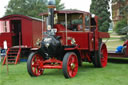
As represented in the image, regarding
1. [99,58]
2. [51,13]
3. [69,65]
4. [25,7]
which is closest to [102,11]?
[25,7]

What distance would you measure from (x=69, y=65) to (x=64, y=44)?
69 cm

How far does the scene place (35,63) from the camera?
7.00m

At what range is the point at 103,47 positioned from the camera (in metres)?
9.19

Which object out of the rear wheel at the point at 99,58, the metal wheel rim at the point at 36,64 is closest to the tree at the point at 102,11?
the rear wheel at the point at 99,58

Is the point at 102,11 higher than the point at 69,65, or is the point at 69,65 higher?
the point at 102,11

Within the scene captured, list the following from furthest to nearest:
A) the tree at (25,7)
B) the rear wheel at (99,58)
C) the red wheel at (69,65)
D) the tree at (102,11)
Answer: the tree at (25,7), the tree at (102,11), the rear wheel at (99,58), the red wheel at (69,65)

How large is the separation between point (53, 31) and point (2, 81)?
2090mm

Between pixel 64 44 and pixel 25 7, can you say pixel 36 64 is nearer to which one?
pixel 64 44

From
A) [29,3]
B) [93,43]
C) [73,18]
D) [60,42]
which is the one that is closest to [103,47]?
[93,43]

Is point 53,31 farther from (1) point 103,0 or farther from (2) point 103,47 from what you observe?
(1) point 103,0

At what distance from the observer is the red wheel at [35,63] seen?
6715 mm

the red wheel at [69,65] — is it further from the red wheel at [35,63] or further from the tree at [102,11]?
the tree at [102,11]

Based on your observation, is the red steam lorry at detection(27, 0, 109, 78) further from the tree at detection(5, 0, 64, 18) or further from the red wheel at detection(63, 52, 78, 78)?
the tree at detection(5, 0, 64, 18)

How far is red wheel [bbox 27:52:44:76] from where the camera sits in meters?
6.71
